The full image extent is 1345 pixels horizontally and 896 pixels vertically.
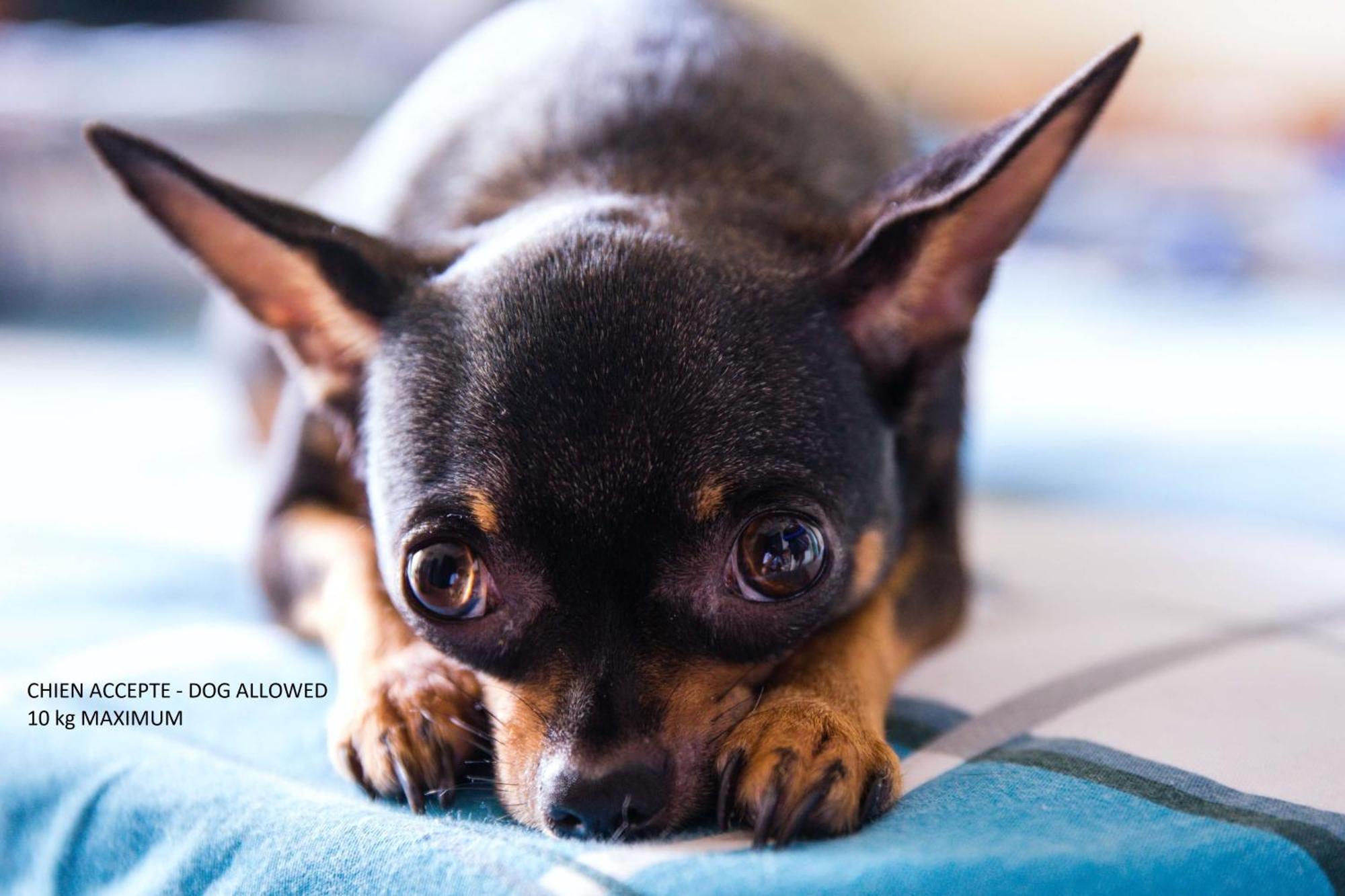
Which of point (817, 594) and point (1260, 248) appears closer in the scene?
point (817, 594)

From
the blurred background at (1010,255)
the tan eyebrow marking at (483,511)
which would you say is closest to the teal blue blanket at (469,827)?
the tan eyebrow marking at (483,511)

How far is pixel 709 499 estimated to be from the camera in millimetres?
1624

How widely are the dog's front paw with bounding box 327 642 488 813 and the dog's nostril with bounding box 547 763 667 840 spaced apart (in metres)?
0.25

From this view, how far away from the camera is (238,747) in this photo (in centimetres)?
181

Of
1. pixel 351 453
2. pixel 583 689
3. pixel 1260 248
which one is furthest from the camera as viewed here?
pixel 1260 248

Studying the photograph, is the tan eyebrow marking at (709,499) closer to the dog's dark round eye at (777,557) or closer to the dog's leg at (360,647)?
the dog's dark round eye at (777,557)

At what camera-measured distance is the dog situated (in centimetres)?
159

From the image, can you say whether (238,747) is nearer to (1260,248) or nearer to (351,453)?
(351,453)

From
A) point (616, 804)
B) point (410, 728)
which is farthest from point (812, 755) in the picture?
point (410, 728)

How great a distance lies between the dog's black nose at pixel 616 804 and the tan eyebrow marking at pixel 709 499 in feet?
1.09

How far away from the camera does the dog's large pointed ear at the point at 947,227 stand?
1733mm

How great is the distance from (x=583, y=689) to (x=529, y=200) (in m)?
1.09

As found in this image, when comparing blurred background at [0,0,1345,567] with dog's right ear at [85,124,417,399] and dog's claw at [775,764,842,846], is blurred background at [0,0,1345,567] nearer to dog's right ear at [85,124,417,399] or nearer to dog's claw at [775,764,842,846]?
dog's right ear at [85,124,417,399]

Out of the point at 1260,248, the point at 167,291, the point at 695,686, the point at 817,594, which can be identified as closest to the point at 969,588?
the point at 817,594
